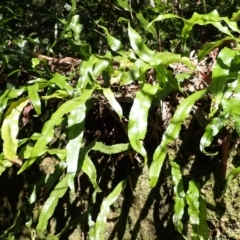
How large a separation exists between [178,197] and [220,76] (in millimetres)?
398

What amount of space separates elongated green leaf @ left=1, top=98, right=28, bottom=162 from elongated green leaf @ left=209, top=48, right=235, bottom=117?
2.23 ft

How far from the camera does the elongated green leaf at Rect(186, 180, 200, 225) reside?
1183mm

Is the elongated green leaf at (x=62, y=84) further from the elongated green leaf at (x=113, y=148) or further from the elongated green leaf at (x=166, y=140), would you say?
the elongated green leaf at (x=166, y=140)

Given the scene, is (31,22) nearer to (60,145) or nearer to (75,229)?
(60,145)

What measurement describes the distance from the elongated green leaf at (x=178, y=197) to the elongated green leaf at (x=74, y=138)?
33cm

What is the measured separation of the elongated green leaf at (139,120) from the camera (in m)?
1.14

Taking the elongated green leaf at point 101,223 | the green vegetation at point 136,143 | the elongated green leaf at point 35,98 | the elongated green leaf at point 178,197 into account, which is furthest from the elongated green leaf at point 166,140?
the elongated green leaf at point 35,98

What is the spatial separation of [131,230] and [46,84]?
0.64 metres

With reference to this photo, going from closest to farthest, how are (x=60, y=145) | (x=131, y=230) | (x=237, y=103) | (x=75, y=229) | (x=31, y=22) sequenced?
1. (x=237, y=103)
2. (x=131, y=230)
3. (x=75, y=229)
4. (x=60, y=145)
5. (x=31, y=22)

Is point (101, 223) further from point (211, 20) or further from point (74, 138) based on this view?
point (211, 20)

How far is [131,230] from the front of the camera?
4.71ft

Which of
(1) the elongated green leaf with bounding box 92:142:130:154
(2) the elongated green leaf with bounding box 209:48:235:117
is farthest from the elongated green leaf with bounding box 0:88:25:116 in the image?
(2) the elongated green leaf with bounding box 209:48:235:117

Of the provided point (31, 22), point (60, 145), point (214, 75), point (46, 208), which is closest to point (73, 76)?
point (60, 145)

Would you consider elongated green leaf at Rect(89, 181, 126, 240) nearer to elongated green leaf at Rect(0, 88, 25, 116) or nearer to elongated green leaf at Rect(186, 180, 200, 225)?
elongated green leaf at Rect(186, 180, 200, 225)
